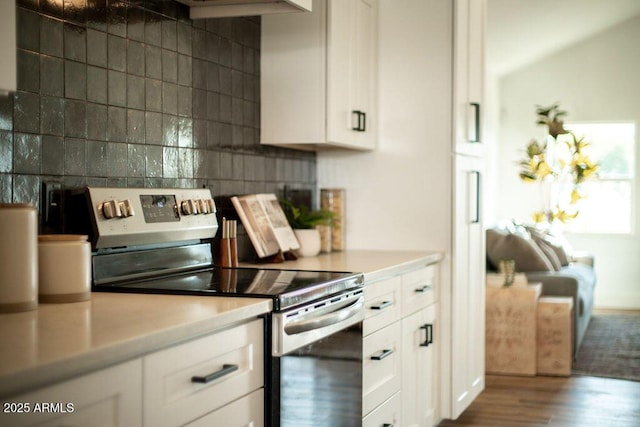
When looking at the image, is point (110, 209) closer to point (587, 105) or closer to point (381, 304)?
point (381, 304)

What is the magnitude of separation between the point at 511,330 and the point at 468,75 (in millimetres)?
1870

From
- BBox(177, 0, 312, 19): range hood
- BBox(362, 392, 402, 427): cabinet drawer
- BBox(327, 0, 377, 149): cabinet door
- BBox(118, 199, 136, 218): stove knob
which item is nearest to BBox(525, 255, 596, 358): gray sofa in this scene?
BBox(327, 0, 377, 149): cabinet door

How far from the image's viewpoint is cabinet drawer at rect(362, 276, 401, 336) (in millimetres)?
2707

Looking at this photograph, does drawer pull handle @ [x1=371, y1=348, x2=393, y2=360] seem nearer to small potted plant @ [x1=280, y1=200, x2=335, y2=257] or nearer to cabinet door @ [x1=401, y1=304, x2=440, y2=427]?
cabinet door @ [x1=401, y1=304, x2=440, y2=427]

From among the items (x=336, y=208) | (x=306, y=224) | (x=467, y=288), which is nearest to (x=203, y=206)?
(x=306, y=224)

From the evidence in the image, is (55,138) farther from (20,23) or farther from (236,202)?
(236,202)

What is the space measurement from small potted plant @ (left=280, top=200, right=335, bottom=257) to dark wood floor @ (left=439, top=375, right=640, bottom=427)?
1.13m

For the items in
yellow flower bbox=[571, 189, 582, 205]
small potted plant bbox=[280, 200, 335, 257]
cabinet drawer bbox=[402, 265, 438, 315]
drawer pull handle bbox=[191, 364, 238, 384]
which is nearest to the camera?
drawer pull handle bbox=[191, 364, 238, 384]

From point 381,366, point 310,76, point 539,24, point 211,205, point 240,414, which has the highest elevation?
point 539,24

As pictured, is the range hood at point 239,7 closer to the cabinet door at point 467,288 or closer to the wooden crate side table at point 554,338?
the cabinet door at point 467,288

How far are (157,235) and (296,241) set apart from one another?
961mm

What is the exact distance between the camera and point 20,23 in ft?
6.64

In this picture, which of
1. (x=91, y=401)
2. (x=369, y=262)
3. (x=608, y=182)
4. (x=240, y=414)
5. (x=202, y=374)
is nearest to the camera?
(x=91, y=401)

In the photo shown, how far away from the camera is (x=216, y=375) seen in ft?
5.61
